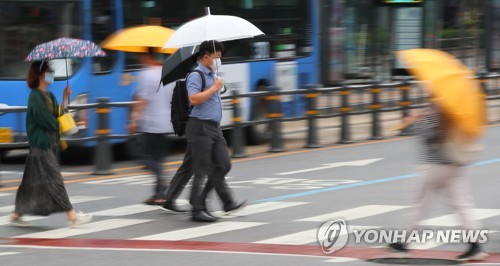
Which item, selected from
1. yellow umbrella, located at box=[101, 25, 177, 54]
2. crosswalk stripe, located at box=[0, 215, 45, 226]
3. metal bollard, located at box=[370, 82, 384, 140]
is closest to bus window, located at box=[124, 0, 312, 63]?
metal bollard, located at box=[370, 82, 384, 140]

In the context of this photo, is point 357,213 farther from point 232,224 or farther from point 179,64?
point 179,64

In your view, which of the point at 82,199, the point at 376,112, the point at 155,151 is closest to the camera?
the point at 155,151

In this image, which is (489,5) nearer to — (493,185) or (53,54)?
(493,185)

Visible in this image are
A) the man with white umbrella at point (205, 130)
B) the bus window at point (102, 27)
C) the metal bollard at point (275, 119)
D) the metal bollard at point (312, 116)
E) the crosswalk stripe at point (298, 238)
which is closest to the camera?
the crosswalk stripe at point (298, 238)

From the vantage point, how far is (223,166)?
36.2 ft

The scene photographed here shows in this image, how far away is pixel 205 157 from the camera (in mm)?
10875

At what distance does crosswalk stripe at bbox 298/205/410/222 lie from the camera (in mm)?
11148

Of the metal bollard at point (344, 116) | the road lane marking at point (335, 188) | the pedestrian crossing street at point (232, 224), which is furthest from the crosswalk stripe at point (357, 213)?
the metal bollard at point (344, 116)

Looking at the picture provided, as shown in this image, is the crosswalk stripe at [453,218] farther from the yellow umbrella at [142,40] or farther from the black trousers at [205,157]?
the yellow umbrella at [142,40]

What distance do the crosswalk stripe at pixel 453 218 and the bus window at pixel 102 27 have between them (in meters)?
7.67

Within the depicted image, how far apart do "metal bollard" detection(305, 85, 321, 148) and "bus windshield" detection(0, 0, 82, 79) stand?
458cm

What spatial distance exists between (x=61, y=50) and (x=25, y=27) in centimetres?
592

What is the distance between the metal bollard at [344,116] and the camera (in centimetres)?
1973

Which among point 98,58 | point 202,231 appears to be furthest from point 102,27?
point 202,231
